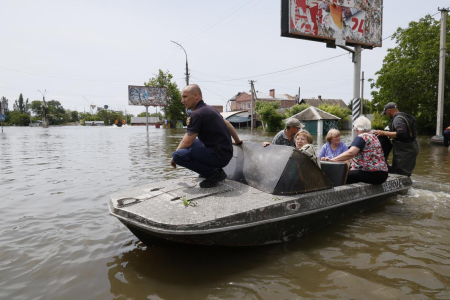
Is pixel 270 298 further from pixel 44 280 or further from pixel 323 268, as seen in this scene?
pixel 44 280

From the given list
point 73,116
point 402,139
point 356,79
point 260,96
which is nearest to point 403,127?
point 402,139

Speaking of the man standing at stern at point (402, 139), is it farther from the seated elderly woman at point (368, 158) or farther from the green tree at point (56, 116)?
the green tree at point (56, 116)

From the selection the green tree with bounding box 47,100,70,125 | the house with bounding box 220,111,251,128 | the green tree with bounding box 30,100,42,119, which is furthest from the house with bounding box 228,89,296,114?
the green tree with bounding box 30,100,42,119

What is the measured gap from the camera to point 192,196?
3670mm

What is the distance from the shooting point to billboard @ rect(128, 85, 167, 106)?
52103 mm

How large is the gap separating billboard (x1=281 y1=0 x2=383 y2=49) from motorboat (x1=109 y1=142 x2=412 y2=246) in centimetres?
999

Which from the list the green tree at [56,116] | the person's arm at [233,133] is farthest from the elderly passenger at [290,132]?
the green tree at [56,116]

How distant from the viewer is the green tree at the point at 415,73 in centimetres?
2314

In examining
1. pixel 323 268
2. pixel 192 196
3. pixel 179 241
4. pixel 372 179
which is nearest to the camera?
pixel 179 241

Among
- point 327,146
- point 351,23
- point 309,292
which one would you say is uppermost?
point 351,23

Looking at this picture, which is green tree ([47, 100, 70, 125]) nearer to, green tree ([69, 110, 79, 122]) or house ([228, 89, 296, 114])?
green tree ([69, 110, 79, 122])

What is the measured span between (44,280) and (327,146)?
15.9ft

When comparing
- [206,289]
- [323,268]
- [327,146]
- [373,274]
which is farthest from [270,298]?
[327,146]

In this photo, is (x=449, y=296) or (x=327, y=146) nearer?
(x=449, y=296)
